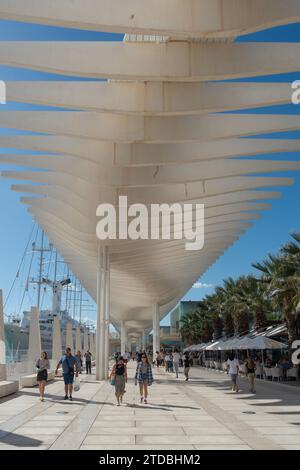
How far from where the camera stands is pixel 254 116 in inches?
557

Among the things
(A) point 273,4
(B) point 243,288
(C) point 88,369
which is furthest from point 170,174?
(B) point 243,288

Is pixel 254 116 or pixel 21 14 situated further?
pixel 254 116

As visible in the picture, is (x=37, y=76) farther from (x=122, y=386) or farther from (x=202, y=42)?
(x=122, y=386)

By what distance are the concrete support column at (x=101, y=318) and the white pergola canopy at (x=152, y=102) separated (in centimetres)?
375

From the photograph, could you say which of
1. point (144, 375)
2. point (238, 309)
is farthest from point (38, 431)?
point (238, 309)

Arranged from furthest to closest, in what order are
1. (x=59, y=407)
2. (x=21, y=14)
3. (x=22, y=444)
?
(x=59, y=407) < (x=21, y=14) < (x=22, y=444)

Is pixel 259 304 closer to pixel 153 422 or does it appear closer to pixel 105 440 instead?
pixel 153 422

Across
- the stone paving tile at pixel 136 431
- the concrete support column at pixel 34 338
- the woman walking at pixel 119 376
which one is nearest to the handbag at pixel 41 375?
the woman walking at pixel 119 376

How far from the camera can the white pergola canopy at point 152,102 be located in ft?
32.0

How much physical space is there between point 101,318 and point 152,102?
48.6ft

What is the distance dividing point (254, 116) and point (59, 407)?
9380 mm

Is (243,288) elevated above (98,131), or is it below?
below

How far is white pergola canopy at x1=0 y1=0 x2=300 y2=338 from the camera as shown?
32.0 feet

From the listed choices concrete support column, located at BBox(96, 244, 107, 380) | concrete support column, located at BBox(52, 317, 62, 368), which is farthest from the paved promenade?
concrete support column, located at BBox(52, 317, 62, 368)
